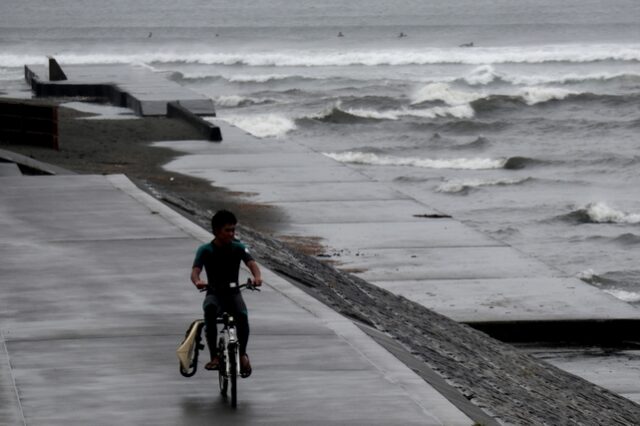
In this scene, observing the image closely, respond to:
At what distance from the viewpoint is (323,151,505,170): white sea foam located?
39.4 metres

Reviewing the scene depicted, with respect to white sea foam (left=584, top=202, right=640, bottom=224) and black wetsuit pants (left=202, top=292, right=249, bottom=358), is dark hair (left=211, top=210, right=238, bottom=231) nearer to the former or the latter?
black wetsuit pants (left=202, top=292, right=249, bottom=358)

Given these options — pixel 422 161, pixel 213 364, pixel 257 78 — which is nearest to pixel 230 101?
pixel 257 78

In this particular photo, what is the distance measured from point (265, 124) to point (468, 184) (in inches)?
705

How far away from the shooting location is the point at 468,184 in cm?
3409

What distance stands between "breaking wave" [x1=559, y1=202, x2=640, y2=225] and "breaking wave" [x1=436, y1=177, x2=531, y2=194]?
3865 mm

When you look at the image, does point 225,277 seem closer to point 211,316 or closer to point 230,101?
point 211,316

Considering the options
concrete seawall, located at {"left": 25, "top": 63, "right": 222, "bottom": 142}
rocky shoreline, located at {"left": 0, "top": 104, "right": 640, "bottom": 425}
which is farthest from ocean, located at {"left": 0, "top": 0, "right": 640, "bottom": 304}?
rocky shoreline, located at {"left": 0, "top": 104, "right": 640, "bottom": 425}

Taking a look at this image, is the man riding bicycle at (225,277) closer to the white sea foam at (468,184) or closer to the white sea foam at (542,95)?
the white sea foam at (468,184)

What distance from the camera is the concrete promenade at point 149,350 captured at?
948 cm

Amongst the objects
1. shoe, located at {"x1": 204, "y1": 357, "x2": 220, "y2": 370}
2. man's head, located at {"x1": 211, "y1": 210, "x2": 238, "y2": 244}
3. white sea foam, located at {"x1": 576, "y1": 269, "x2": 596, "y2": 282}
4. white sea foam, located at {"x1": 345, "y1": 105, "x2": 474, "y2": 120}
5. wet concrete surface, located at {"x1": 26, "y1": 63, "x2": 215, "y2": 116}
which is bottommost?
white sea foam, located at {"x1": 345, "y1": 105, "x2": 474, "y2": 120}

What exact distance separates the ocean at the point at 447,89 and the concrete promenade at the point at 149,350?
9055 mm

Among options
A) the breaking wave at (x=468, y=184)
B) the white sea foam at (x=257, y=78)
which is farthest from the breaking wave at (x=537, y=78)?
the breaking wave at (x=468, y=184)

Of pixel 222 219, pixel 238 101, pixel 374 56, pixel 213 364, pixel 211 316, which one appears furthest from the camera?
pixel 374 56

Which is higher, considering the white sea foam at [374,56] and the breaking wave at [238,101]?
the breaking wave at [238,101]
